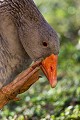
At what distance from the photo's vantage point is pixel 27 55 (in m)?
6.61

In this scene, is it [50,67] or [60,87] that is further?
[60,87]

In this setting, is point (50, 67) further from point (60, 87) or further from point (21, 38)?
point (60, 87)

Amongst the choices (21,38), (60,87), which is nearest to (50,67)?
(21,38)

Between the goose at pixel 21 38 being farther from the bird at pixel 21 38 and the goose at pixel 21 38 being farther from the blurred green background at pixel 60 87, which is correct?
the blurred green background at pixel 60 87

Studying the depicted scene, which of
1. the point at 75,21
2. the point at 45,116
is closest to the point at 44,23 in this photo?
the point at 45,116

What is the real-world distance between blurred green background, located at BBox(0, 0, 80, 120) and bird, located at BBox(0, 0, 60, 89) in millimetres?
614

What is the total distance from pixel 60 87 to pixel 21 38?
6.76ft

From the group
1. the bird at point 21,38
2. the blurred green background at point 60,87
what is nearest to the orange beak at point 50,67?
the bird at point 21,38

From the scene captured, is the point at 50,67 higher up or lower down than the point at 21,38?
lower down

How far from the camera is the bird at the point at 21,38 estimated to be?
636 centimetres

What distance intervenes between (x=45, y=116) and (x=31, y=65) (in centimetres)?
84

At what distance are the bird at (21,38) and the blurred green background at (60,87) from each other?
0.61 m

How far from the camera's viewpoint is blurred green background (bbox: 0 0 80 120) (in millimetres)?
7227

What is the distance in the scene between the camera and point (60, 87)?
8375 mm
